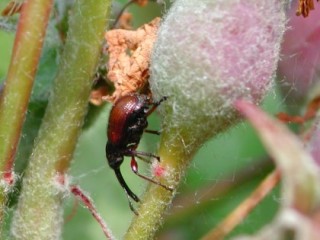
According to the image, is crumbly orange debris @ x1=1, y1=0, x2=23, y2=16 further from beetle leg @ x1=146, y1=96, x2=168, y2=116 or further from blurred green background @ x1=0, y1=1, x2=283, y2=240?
blurred green background @ x1=0, y1=1, x2=283, y2=240

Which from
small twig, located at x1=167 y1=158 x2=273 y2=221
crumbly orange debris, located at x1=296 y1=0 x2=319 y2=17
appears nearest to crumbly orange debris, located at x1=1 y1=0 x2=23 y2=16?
crumbly orange debris, located at x1=296 y1=0 x2=319 y2=17

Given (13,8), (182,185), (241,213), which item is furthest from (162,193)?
(182,185)

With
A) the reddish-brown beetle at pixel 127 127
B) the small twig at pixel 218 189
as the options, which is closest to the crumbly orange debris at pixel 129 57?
the reddish-brown beetle at pixel 127 127

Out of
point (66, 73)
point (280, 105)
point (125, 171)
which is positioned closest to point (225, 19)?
point (66, 73)

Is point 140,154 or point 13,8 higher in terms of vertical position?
point 13,8

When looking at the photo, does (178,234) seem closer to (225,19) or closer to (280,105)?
(280,105)

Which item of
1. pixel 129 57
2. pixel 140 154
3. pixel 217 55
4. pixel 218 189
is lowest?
pixel 218 189

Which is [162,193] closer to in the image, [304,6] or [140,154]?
[140,154]
